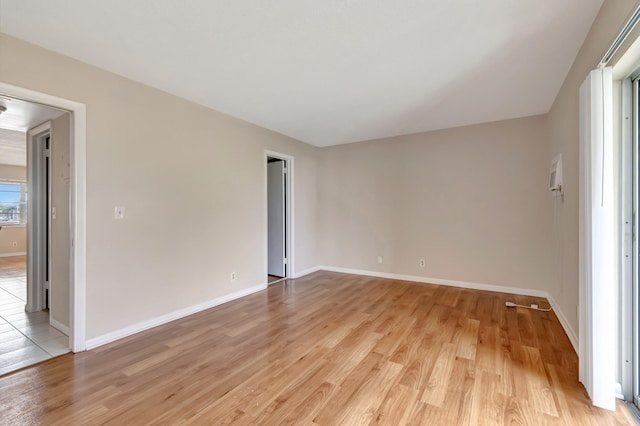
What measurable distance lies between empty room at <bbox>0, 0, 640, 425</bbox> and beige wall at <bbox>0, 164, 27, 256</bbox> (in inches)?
145

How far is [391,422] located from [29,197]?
15.0 feet

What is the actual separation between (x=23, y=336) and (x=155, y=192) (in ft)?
5.90

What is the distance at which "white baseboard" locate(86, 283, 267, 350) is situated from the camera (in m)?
2.49

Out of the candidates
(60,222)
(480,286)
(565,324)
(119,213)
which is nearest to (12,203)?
(60,222)

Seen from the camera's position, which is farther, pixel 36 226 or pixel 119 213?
pixel 36 226

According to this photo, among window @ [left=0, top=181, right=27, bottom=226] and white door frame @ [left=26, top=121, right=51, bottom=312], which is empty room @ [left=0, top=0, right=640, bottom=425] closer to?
white door frame @ [left=26, top=121, right=51, bottom=312]

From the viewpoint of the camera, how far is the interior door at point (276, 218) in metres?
4.93

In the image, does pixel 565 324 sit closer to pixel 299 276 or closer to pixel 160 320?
pixel 299 276

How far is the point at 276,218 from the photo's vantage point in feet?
16.4

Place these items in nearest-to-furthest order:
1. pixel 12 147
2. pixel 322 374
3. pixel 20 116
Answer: pixel 322 374 → pixel 20 116 → pixel 12 147

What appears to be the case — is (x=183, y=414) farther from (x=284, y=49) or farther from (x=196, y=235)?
(x=284, y=49)

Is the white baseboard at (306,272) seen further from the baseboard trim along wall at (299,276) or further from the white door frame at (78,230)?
the white door frame at (78,230)

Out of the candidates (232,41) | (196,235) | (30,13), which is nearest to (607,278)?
(232,41)

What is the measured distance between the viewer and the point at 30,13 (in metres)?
1.77
